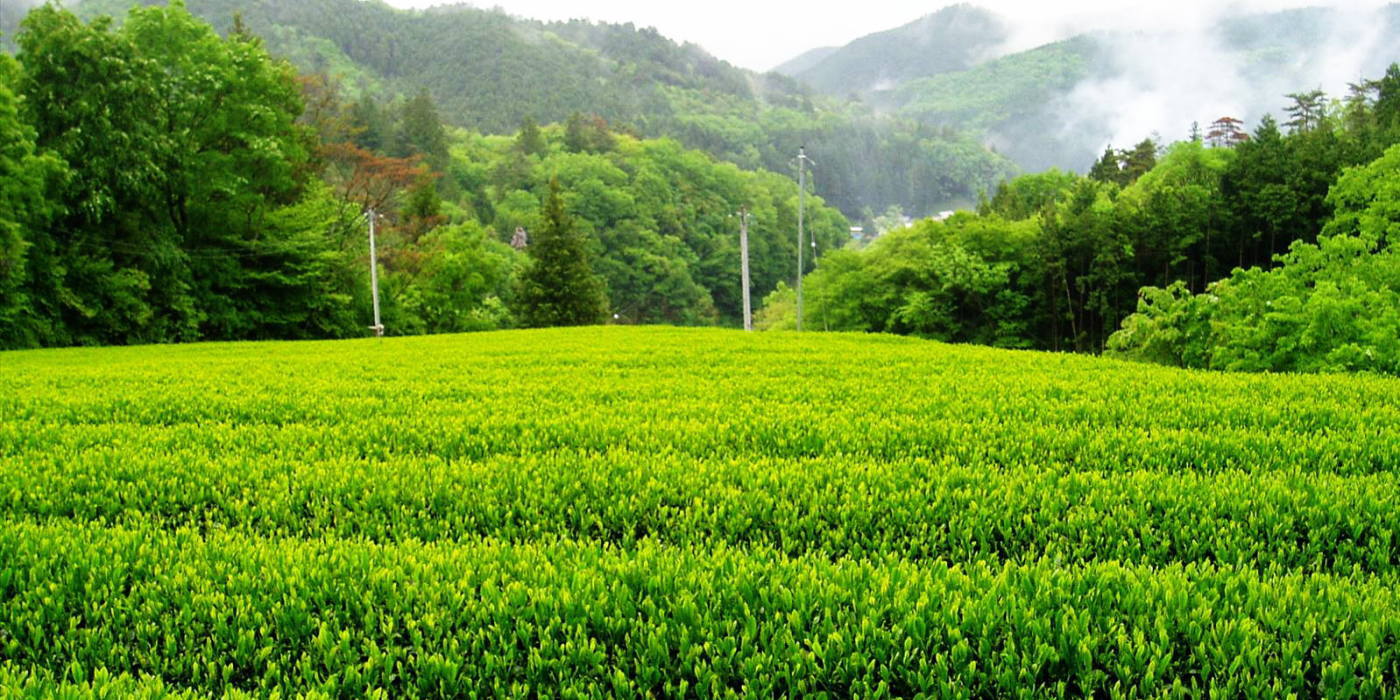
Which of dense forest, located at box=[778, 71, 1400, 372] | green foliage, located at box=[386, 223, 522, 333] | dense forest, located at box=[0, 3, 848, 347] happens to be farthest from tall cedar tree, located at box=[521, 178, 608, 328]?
A: dense forest, located at box=[778, 71, 1400, 372]

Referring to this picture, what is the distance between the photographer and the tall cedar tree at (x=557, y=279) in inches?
2192

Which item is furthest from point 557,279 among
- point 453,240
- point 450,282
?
point 453,240

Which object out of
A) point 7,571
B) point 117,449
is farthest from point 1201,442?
point 117,449

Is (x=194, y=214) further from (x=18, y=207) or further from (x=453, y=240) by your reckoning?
(x=453, y=240)

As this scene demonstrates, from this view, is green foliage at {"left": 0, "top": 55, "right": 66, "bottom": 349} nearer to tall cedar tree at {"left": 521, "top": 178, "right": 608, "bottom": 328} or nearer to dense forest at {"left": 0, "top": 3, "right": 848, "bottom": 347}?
dense forest at {"left": 0, "top": 3, "right": 848, "bottom": 347}

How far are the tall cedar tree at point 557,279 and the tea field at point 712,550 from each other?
155ft

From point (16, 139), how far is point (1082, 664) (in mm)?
36657

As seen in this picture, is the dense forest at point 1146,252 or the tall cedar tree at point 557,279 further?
the tall cedar tree at point 557,279

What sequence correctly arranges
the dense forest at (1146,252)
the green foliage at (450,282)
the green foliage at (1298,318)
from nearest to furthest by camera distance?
the green foliage at (1298,318) → the dense forest at (1146,252) → the green foliage at (450,282)

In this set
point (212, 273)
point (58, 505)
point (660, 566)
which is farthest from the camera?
point (212, 273)

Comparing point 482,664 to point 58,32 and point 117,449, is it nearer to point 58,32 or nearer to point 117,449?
point 117,449

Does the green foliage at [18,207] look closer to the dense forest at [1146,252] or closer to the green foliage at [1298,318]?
the green foliage at [1298,318]

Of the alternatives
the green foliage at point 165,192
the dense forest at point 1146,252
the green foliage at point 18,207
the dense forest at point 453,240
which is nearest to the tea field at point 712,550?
the dense forest at point 453,240

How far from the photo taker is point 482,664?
3104 millimetres
